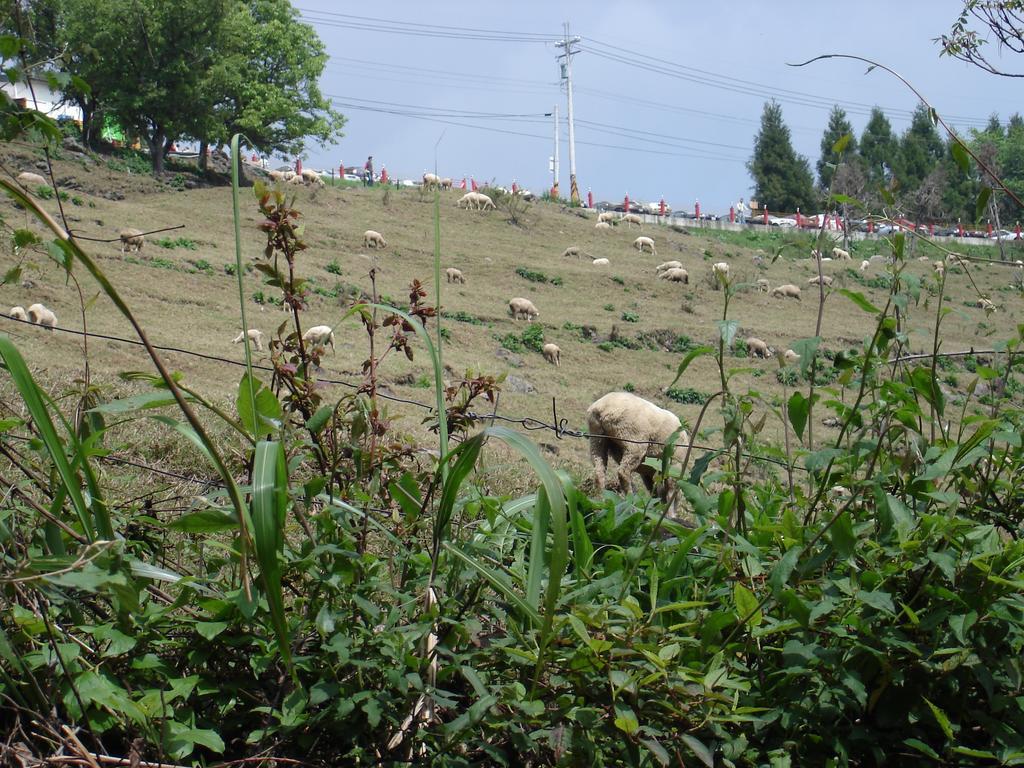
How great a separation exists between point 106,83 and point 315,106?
1240cm

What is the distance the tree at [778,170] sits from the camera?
67938 mm

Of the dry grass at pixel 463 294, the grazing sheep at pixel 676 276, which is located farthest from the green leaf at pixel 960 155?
the grazing sheep at pixel 676 276

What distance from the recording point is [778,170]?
6894 cm

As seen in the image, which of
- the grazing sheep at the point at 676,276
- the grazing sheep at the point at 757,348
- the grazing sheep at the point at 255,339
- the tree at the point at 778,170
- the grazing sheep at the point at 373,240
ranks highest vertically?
the tree at the point at 778,170

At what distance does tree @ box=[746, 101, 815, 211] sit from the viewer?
67938 millimetres

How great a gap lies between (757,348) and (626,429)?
11.6 meters

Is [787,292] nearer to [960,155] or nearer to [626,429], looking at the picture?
[626,429]

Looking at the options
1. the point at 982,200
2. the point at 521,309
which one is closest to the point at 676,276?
the point at 521,309

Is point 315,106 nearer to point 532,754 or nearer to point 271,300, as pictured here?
point 271,300

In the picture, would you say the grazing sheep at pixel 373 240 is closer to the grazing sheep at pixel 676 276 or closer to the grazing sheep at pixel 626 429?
the grazing sheep at pixel 676 276

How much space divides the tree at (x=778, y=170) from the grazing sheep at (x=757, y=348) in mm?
49811

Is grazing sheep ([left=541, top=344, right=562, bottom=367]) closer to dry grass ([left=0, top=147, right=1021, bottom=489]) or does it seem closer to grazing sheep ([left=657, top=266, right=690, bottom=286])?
dry grass ([left=0, top=147, right=1021, bottom=489])

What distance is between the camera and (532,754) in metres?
1.81

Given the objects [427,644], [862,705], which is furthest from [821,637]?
[427,644]
